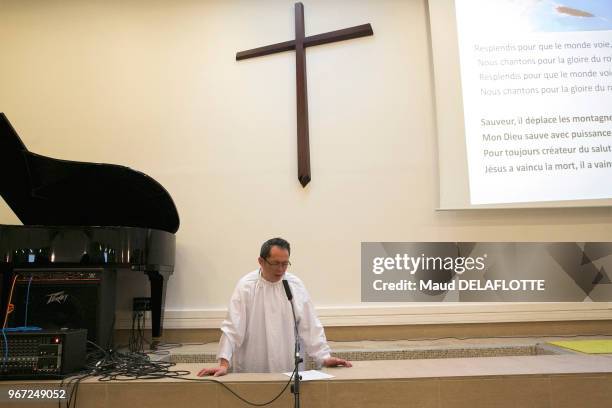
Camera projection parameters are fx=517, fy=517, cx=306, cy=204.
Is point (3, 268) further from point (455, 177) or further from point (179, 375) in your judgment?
point (455, 177)

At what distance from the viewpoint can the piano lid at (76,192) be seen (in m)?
3.40

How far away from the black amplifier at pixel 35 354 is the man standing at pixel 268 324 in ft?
2.69

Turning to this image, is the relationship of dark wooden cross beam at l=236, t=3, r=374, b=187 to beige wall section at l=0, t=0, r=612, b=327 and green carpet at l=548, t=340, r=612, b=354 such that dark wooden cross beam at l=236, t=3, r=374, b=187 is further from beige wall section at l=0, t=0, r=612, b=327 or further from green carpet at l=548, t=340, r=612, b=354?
green carpet at l=548, t=340, r=612, b=354

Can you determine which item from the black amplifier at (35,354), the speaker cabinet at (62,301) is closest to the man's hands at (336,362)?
the black amplifier at (35,354)

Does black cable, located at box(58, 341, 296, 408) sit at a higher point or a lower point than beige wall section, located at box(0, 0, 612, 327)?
lower

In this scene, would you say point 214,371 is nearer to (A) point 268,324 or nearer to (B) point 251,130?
(A) point 268,324

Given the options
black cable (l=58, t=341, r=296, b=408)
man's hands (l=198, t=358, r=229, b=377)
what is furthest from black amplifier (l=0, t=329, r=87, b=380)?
man's hands (l=198, t=358, r=229, b=377)

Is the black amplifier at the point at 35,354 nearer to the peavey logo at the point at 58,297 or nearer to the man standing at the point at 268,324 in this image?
the peavey logo at the point at 58,297

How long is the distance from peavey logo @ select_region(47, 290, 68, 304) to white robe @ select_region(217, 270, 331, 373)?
1.10 meters

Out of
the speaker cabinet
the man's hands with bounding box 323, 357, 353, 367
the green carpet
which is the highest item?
the speaker cabinet

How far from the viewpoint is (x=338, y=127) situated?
4.74m

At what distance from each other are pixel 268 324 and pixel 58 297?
1344 millimetres

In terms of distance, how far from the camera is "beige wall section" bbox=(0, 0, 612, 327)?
4.55 metres

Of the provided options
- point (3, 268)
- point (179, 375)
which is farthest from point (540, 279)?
point (3, 268)
